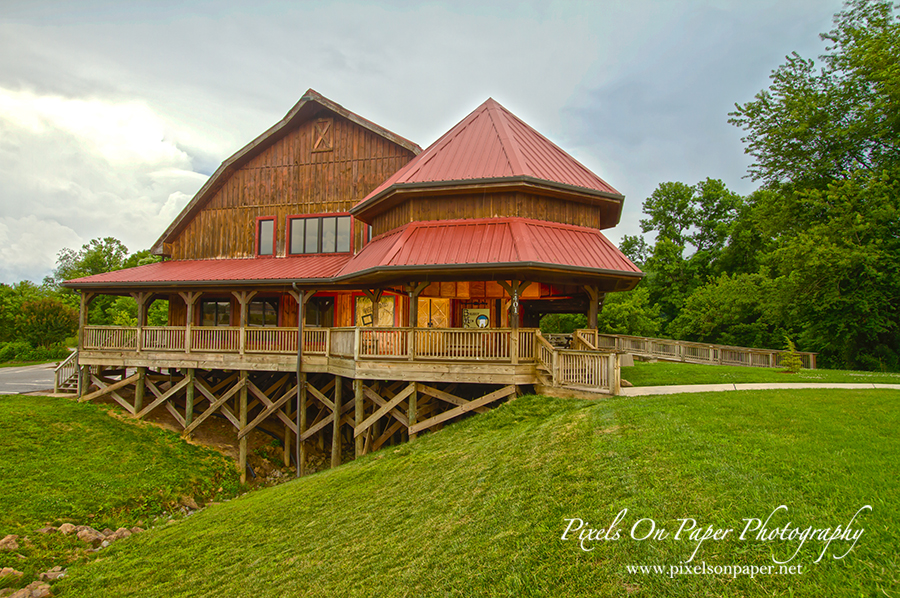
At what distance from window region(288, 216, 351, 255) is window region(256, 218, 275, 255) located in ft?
2.91

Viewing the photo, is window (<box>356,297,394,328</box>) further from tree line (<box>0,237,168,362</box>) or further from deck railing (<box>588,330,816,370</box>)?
tree line (<box>0,237,168,362</box>)

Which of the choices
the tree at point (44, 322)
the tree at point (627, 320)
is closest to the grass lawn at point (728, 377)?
the tree at point (627, 320)

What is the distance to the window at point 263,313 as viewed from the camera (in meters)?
21.0

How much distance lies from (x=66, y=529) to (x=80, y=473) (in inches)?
120

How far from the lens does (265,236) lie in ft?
71.6

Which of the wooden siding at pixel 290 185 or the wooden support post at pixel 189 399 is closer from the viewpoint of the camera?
the wooden support post at pixel 189 399

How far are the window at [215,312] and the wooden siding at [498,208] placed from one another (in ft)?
33.0

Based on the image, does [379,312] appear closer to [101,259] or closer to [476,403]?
[476,403]

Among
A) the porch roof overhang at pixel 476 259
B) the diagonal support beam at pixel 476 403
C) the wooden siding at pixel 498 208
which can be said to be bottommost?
the diagonal support beam at pixel 476 403

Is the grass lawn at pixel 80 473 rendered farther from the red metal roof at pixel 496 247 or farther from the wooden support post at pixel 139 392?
the red metal roof at pixel 496 247

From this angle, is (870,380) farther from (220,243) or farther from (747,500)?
(220,243)

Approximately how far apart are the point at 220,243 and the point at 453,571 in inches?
815

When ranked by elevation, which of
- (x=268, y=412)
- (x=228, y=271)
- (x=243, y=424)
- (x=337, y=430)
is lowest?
(x=243, y=424)

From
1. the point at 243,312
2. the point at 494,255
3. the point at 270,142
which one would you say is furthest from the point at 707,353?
the point at 270,142
